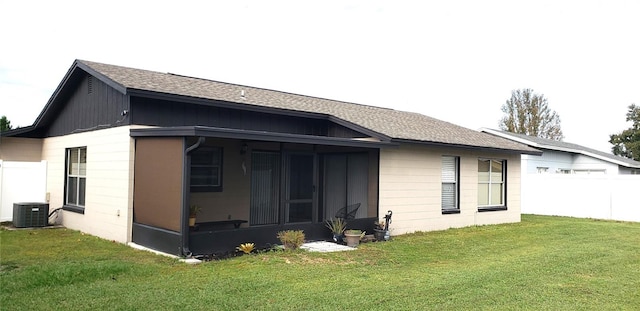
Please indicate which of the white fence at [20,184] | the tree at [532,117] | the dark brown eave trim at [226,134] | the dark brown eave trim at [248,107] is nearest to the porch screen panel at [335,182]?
the dark brown eave trim at [248,107]

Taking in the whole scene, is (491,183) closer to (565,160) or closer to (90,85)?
(565,160)

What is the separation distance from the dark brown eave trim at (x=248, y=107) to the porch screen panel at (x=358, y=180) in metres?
0.81

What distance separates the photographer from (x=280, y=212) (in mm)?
9648

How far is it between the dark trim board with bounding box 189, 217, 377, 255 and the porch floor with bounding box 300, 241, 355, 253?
0.31 metres

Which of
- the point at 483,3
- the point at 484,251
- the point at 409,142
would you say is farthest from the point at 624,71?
the point at 484,251

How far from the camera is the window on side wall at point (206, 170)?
37.0 feet

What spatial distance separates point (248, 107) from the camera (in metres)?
11.1

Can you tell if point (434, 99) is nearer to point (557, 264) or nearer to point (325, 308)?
point (557, 264)

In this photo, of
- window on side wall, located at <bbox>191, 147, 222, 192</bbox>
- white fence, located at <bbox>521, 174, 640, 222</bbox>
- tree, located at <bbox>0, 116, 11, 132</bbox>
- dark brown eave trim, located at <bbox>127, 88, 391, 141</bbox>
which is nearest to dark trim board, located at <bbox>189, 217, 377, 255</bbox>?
dark brown eave trim, located at <bbox>127, 88, 391, 141</bbox>

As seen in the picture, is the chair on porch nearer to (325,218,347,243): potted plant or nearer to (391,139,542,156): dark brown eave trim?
(325,218,347,243): potted plant

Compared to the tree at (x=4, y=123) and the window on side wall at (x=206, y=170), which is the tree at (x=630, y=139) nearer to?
the window on side wall at (x=206, y=170)

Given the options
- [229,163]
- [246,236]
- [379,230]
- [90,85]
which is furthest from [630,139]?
[90,85]

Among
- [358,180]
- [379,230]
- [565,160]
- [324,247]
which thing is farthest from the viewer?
[565,160]

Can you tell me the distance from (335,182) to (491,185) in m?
5.20
